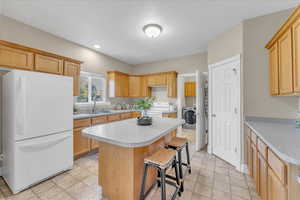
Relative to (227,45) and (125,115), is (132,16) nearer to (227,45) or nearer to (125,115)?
(227,45)

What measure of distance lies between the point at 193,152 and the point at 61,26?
4061mm

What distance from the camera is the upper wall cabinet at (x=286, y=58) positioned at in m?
1.42

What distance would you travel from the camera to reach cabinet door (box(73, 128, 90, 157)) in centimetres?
266

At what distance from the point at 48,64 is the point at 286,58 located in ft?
12.3

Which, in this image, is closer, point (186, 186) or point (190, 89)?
point (186, 186)

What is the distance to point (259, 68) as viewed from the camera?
2242 mm

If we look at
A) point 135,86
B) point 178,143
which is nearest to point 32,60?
point 178,143

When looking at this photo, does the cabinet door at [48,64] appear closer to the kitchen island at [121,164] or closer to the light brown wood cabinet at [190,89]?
the kitchen island at [121,164]

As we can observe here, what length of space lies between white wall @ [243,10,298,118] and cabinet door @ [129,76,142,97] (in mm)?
3462

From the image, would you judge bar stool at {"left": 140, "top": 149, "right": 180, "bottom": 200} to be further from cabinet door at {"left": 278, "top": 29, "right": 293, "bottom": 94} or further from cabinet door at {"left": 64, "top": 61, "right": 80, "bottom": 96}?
cabinet door at {"left": 64, "top": 61, "right": 80, "bottom": 96}

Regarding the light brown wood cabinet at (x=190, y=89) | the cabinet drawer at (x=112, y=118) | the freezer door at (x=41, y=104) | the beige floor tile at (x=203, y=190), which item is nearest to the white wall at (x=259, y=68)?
the beige floor tile at (x=203, y=190)

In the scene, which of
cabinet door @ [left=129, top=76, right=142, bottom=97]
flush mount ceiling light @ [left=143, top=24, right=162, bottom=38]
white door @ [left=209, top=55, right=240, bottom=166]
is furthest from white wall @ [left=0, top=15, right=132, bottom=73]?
white door @ [left=209, top=55, right=240, bottom=166]

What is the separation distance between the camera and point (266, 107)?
2189mm

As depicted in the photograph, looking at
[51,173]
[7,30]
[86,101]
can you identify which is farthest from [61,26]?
[51,173]
